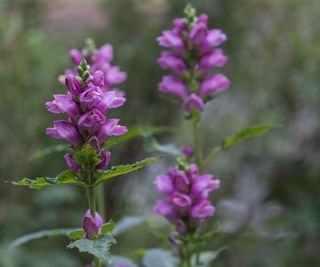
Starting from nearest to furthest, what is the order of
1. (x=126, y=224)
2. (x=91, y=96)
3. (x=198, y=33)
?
1. (x=91, y=96)
2. (x=198, y=33)
3. (x=126, y=224)

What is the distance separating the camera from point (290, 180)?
3336 millimetres

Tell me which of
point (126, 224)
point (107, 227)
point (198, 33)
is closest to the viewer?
point (107, 227)

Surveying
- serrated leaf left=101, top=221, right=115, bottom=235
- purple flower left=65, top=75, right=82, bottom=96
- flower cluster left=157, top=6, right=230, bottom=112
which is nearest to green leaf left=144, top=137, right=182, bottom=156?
flower cluster left=157, top=6, right=230, bottom=112

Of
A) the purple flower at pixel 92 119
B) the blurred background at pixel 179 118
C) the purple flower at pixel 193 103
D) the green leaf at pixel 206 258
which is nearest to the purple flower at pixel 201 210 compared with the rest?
the green leaf at pixel 206 258

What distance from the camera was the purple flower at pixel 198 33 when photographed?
4.99 feet

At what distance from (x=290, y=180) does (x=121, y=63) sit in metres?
1.08

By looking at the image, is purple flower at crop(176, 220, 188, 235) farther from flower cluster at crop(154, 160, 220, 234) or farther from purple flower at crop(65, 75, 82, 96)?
purple flower at crop(65, 75, 82, 96)

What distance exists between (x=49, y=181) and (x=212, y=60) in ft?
2.03

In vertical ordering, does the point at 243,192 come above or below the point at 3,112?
below

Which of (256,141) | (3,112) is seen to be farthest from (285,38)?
(3,112)

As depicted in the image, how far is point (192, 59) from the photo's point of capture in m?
1.58

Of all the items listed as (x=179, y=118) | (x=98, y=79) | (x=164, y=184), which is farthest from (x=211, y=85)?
(x=179, y=118)

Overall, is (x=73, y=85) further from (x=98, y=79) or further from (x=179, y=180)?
(x=179, y=180)

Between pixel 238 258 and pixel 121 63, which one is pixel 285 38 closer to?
pixel 121 63
